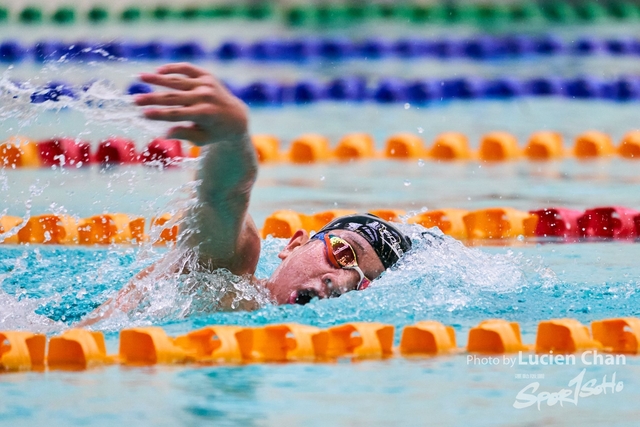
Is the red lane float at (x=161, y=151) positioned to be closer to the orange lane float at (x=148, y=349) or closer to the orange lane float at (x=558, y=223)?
the orange lane float at (x=558, y=223)

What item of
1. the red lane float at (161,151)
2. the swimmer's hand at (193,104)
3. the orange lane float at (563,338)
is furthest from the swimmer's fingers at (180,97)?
the red lane float at (161,151)

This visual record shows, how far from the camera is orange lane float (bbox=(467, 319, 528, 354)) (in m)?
3.04

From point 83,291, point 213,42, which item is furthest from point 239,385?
point 213,42

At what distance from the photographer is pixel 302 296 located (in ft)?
10.6

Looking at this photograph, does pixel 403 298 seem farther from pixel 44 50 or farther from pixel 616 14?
pixel 616 14

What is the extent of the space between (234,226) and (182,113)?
2.03 feet

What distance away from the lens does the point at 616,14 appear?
1381cm

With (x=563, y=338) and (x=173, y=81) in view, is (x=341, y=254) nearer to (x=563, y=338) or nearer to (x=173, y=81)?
(x=563, y=338)

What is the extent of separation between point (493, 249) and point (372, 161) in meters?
2.24

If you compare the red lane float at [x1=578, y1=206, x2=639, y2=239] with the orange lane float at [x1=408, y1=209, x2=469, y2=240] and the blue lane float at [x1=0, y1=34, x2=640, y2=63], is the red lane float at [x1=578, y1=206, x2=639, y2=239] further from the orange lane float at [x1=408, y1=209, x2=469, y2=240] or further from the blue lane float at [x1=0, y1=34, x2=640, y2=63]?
the blue lane float at [x1=0, y1=34, x2=640, y2=63]

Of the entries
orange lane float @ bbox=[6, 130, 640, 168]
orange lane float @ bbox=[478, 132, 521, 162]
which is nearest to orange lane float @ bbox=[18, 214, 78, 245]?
orange lane float @ bbox=[6, 130, 640, 168]

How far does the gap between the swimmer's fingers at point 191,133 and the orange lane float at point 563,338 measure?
1.18 meters

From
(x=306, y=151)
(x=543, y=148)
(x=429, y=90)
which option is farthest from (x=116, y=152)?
(x=429, y=90)

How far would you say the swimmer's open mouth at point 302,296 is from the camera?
10.6 feet
